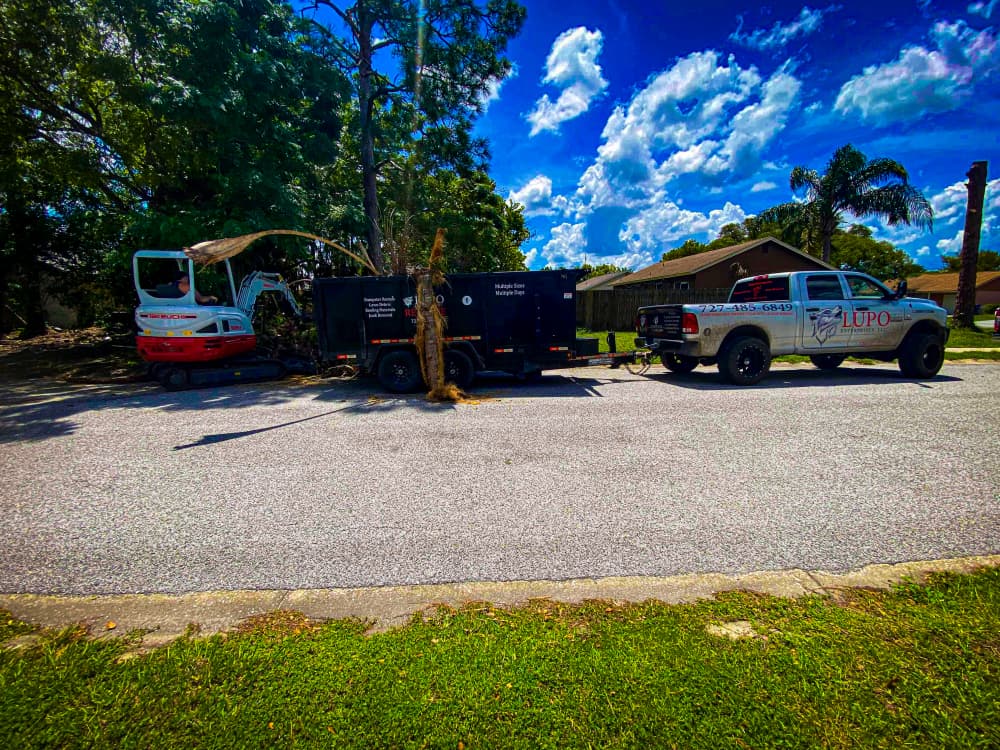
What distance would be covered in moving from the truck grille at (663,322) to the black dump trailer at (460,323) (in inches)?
77.2

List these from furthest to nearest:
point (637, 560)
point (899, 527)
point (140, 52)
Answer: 1. point (140, 52)
2. point (899, 527)
3. point (637, 560)

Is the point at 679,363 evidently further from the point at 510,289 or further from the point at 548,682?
the point at 548,682

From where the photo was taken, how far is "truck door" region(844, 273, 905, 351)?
27.3ft

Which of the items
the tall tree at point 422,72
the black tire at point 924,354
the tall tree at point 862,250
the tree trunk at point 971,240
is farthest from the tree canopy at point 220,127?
the tall tree at point 862,250

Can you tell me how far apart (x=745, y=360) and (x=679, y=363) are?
1415mm

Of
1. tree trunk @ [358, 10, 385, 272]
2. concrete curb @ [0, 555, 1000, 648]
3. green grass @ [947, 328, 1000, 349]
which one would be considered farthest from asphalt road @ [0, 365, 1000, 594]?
green grass @ [947, 328, 1000, 349]

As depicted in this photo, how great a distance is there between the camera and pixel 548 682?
1.75 meters

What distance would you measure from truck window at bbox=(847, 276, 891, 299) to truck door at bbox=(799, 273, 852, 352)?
0.91ft

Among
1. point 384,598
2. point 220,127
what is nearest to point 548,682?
point 384,598

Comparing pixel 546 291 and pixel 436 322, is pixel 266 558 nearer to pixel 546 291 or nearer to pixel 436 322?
pixel 436 322

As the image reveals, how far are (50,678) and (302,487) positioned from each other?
206 cm

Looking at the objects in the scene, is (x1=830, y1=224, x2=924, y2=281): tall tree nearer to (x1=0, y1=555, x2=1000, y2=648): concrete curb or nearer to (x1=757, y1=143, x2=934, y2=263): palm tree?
(x1=757, y1=143, x2=934, y2=263): palm tree

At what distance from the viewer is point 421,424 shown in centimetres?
577

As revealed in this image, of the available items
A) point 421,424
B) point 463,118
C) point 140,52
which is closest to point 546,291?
point 421,424
